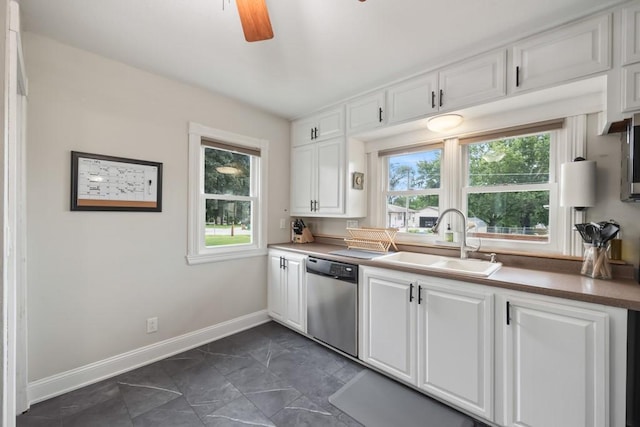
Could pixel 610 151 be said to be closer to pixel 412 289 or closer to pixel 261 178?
pixel 412 289

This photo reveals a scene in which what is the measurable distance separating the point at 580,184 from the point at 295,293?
2451 millimetres

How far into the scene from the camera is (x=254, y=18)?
127 centimetres

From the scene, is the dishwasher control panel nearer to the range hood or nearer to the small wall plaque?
the small wall plaque

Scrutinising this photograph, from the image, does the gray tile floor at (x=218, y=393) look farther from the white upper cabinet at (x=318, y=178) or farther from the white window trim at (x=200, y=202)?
the white upper cabinet at (x=318, y=178)

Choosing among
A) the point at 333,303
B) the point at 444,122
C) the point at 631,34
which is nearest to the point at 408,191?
the point at 444,122

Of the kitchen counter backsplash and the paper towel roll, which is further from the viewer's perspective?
the paper towel roll

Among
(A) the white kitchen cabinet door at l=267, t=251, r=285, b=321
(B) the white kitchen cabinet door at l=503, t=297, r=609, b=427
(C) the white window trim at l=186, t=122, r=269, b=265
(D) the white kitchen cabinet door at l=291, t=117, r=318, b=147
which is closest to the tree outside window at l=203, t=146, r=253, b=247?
(C) the white window trim at l=186, t=122, r=269, b=265

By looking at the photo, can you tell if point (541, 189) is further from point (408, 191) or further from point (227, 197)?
point (227, 197)

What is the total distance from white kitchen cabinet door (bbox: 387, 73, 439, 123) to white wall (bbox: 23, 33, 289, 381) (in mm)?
1687

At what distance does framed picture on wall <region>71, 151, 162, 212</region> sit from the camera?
1.97m

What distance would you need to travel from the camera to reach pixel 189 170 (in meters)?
2.56

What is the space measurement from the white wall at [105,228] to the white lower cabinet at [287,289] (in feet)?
1.68

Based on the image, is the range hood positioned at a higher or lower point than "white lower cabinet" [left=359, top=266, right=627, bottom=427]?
higher

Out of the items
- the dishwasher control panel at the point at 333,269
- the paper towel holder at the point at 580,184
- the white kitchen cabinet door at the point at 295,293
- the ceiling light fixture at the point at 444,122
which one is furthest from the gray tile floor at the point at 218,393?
the ceiling light fixture at the point at 444,122
